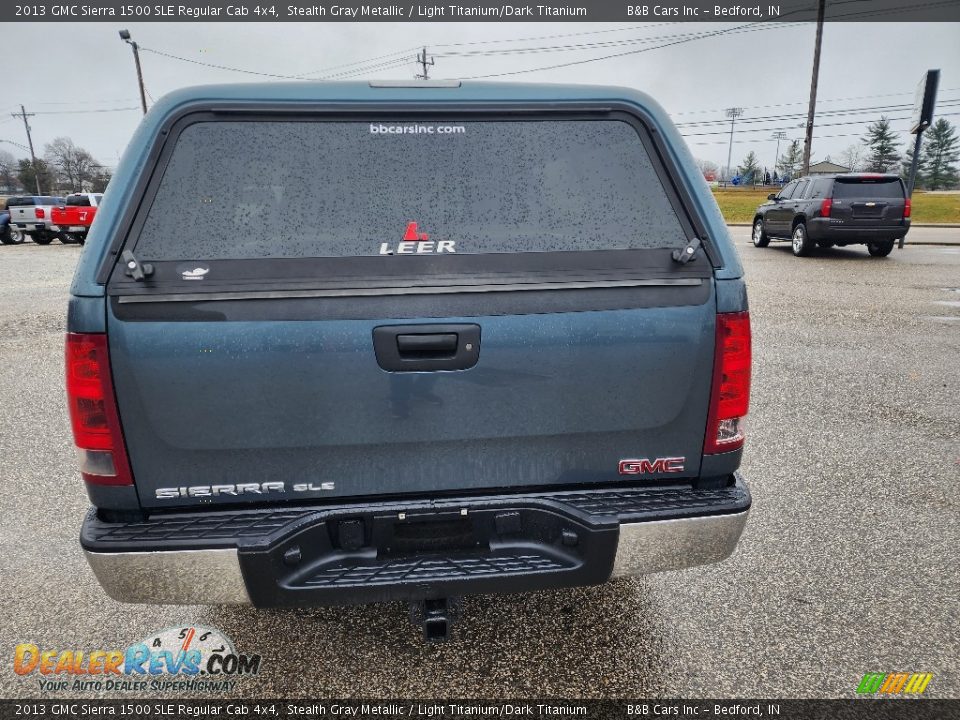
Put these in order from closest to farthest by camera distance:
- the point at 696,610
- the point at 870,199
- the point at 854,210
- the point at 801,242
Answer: the point at 696,610 → the point at 870,199 → the point at 854,210 → the point at 801,242

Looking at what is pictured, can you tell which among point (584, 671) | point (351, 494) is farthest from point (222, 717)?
point (584, 671)

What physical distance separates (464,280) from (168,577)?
1.34 m

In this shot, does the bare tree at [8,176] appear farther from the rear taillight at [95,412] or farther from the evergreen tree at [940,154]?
the evergreen tree at [940,154]

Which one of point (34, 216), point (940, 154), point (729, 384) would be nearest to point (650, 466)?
point (729, 384)

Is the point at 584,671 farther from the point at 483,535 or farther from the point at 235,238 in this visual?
the point at 235,238

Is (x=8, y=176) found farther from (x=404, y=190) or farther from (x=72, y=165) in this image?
(x=404, y=190)

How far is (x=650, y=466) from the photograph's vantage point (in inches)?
87.6

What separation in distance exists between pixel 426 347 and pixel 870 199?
15.7 m

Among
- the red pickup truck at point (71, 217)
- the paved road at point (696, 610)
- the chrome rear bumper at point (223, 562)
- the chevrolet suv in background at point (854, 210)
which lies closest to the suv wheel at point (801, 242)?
the chevrolet suv in background at point (854, 210)

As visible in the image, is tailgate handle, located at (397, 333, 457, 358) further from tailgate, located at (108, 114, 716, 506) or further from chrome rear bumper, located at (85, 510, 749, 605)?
chrome rear bumper, located at (85, 510, 749, 605)

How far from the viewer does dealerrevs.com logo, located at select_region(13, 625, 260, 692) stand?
96.2 inches

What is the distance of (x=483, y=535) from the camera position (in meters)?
2.13

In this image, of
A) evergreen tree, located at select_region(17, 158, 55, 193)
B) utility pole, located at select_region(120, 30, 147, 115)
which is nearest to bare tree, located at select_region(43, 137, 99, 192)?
evergreen tree, located at select_region(17, 158, 55, 193)

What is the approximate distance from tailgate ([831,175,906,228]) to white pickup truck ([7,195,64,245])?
1044 inches
